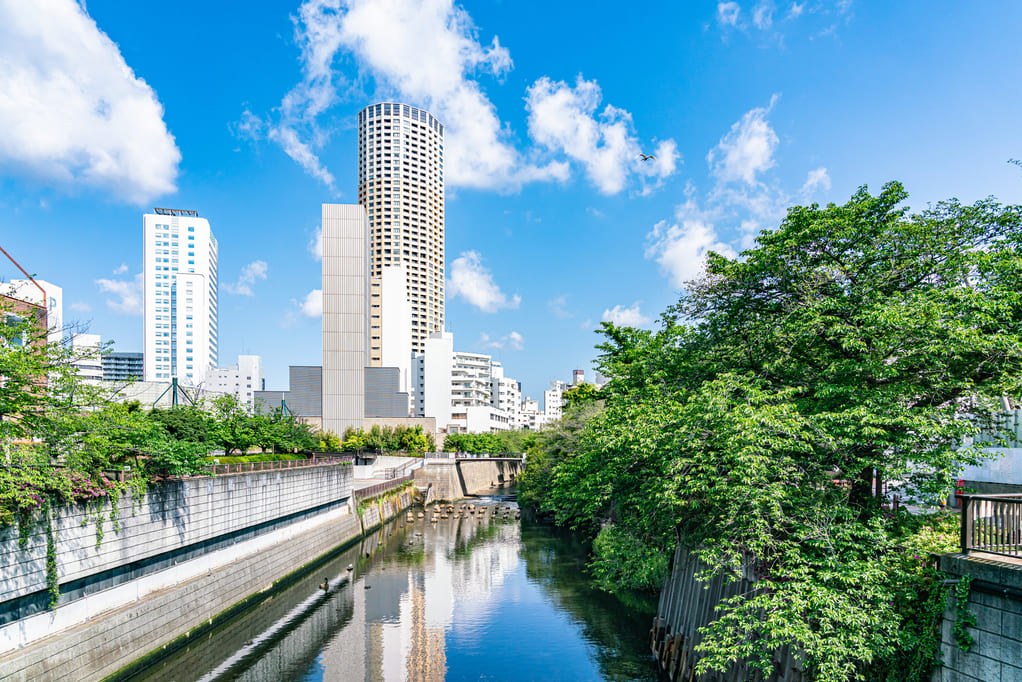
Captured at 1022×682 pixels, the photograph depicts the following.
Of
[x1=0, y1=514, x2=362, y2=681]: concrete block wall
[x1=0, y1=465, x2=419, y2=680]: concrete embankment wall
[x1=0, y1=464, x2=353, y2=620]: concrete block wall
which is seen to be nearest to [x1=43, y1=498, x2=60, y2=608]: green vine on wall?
[x1=0, y1=464, x2=353, y2=620]: concrete block wall

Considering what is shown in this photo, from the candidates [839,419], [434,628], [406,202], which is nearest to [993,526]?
[839,419]

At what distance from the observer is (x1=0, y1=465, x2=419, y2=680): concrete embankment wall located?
17.1 meters

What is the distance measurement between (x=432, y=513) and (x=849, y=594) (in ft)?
193

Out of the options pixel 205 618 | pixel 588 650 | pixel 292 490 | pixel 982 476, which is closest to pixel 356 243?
pixel 292 490

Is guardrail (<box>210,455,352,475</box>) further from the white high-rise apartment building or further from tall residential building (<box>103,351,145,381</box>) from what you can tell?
tall residential building (<box>103,351,145,381</box>)

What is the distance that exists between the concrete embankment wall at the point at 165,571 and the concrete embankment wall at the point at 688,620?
1804 centimetres

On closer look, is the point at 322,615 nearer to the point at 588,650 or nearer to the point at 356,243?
the point at 588,650

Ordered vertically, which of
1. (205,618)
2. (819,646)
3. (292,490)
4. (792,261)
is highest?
(792,261)

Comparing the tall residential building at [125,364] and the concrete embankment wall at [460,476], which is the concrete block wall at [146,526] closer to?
the concrete embankment wall at [460,476]

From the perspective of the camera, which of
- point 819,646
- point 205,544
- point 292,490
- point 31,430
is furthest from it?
point 292,490

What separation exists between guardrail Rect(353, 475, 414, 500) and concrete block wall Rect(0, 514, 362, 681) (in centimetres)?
1845

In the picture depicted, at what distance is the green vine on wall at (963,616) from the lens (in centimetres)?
1097

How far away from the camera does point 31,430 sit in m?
16.5

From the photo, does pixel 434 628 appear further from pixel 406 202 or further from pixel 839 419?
pixel 406 202
